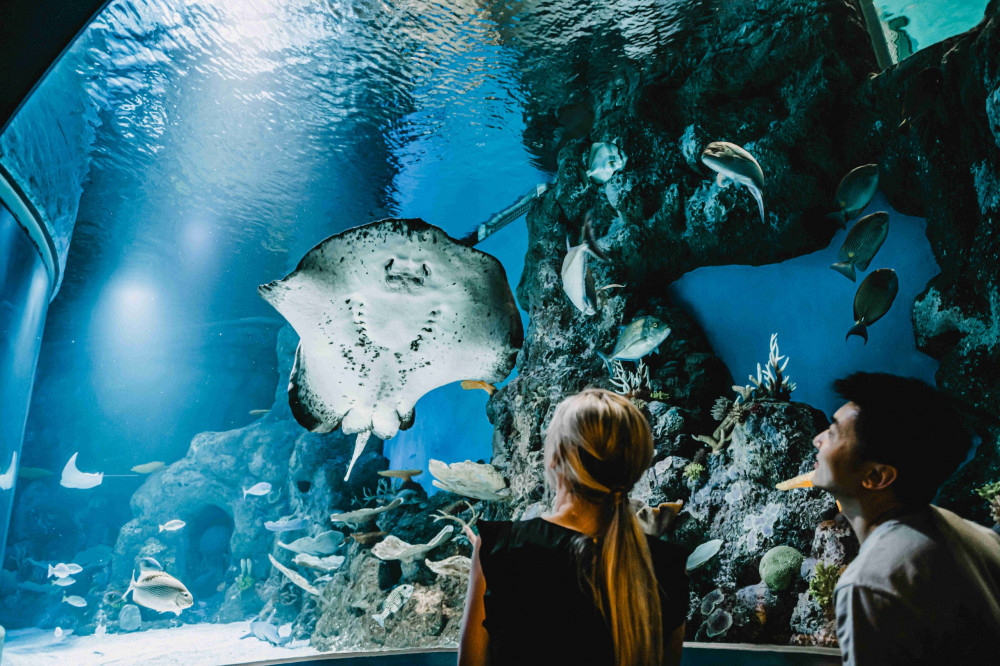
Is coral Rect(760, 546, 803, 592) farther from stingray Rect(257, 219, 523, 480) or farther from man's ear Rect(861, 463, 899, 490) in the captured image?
man's ear Rect(861, 463, 899, 490)

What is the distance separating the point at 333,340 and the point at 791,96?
5.45 m

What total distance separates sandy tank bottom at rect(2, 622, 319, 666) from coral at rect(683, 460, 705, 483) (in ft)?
23.9

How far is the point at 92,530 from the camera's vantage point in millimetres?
19469

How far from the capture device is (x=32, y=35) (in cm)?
155

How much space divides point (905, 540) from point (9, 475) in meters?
6.97

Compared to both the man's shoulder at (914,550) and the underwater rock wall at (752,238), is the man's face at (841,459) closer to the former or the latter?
the man's shoulder at (914,550)

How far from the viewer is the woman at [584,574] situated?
110 centimetres

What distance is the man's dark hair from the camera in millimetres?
1313

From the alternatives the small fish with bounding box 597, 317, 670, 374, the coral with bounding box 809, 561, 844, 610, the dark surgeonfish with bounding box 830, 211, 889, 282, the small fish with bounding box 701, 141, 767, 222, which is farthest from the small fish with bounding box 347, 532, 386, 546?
the dark surgeonfish with bounding box 830, 211, 889, 282

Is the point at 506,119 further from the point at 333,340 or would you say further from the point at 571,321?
the point at 333,340

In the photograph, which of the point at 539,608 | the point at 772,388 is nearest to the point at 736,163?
the point at 772,388

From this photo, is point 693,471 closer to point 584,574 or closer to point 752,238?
point 752,238

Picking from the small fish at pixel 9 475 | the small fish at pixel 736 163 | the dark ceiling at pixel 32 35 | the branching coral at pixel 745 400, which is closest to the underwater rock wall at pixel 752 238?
the branching coral at pixel 745 400

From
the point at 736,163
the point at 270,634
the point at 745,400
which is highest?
the point at 736,163
